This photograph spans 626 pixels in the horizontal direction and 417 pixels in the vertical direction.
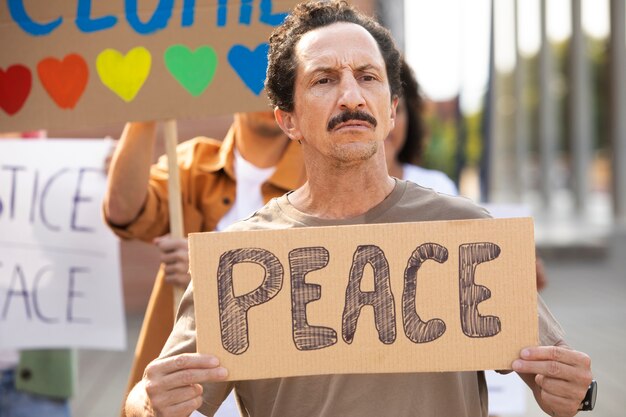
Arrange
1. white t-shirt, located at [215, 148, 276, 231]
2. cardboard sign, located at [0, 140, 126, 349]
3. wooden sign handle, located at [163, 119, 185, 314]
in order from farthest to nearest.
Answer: cardboard sign, located at [0, 140, 126, 349], white t-shirt, located at [215, 148, 276, 231], wooden sign handle, located at [163, 119, 185, 314]

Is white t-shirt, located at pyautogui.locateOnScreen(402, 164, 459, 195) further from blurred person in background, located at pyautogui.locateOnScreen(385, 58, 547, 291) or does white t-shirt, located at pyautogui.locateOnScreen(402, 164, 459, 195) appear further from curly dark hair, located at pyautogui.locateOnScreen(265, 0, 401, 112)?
curly dark hair, located at pyautogui.locateOnScreen(265, 0, 401, 112)

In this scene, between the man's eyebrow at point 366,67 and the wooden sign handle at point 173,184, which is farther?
the wooden sign handle at point 173,184

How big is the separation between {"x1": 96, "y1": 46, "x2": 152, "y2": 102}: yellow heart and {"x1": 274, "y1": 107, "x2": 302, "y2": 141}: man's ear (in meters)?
0.66

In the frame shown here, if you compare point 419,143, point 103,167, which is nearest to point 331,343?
point 103,167

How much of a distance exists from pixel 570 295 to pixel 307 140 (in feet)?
31.7

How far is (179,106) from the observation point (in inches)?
120

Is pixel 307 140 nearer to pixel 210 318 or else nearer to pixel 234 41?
pixel 210 318

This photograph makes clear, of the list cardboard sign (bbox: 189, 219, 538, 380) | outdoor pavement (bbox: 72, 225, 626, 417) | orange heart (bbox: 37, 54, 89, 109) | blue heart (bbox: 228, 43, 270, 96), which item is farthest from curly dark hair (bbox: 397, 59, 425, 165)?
outdoor pavement (bbox: 72, 225, 626, 417)

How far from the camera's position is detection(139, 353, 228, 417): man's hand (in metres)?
2.13

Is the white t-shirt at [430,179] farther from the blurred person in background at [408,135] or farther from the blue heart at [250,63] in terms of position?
the blue heart at [250,63]

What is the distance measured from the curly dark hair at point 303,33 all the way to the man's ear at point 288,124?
0.02 metres

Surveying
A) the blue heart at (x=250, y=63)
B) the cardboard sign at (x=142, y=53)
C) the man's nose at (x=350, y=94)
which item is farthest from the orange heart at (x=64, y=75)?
the man's nose at (x=350, y=94)

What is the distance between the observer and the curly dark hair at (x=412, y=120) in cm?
436

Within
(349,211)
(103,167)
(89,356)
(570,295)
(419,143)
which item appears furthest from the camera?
(570,295)
